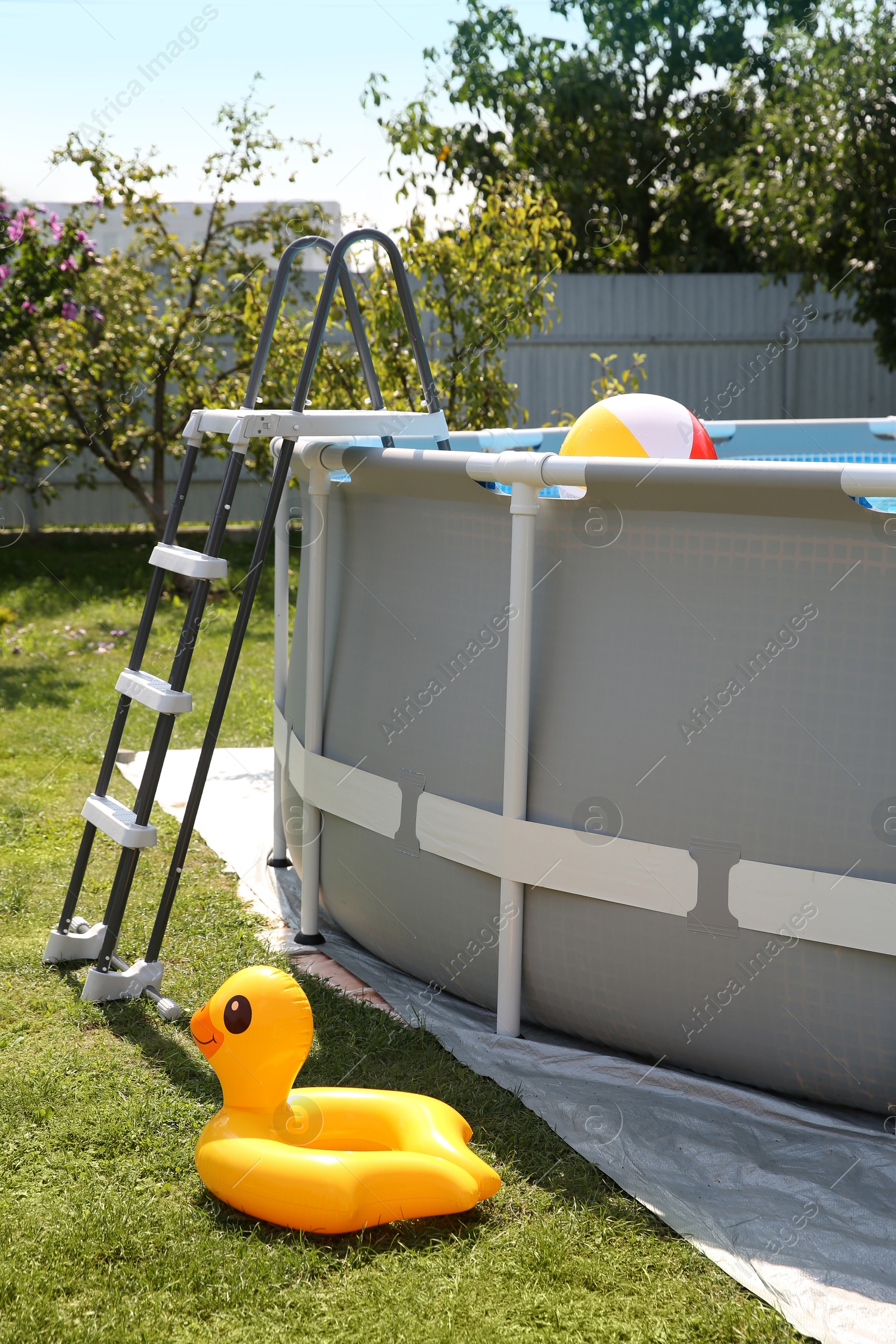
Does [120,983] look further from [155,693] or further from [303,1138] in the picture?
[303,1138]

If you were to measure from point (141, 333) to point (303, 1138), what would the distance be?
10.3 m

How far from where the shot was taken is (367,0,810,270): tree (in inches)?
725

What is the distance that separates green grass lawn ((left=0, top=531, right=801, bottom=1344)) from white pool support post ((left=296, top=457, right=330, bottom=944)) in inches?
18.2

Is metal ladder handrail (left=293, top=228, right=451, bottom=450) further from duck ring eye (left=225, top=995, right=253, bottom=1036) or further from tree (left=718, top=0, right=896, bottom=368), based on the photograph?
tree (left=718, top=0, right=896, bottom=368)

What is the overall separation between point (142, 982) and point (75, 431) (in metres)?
9.41

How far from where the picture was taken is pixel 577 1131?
2809mm

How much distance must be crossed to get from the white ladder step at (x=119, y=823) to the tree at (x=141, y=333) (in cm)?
810

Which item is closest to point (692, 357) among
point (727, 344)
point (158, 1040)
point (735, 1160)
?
point (727, 344)

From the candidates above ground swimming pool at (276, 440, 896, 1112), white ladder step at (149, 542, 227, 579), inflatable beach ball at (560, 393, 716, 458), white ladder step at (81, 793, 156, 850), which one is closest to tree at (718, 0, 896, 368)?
inflatable beach ball at (560, 393, 716, 458)

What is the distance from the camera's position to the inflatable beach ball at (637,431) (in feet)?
12.9

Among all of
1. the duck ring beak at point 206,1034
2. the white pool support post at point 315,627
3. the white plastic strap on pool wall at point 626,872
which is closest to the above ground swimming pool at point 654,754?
the white plastic strap on pool wall at point 626,872

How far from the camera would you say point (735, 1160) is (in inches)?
106

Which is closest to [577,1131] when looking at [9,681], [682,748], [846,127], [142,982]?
[682,748]

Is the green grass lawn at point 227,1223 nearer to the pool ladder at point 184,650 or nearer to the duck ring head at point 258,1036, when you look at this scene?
the pool ladder at point 184,650
